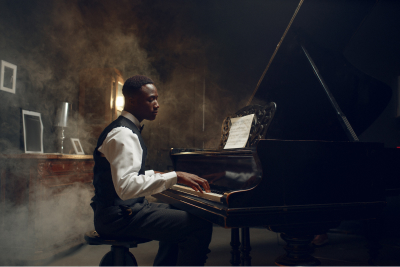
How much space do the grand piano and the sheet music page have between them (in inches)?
1.7

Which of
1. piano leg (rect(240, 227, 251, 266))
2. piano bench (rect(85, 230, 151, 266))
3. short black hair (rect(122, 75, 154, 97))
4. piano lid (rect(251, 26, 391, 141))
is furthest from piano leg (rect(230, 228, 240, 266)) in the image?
short black hair (rect(122, 75, 154, 97))

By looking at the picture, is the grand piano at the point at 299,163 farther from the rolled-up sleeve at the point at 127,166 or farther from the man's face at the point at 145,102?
the man's face at the point at 145,102

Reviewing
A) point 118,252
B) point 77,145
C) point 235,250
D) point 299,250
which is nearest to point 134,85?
point 118,252

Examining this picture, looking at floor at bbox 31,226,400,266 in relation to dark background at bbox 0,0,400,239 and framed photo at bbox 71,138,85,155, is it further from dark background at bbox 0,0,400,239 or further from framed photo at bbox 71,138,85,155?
framed photo at bbox 71,138,85,155

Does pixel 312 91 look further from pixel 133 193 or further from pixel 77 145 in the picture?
pixel 77 145

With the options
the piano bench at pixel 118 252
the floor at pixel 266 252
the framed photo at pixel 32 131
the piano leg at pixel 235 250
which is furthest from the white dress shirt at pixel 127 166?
the framed photo at pixel 32 131

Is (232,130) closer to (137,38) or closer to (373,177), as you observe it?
(373,177)

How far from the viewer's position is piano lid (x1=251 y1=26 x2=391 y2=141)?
6.94 ft

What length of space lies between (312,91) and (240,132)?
67 centimetres

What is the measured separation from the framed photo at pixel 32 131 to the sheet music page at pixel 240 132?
6.89 feet

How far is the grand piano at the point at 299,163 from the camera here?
1.42 m

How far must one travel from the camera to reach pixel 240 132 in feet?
6.28

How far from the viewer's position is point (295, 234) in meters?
1.57

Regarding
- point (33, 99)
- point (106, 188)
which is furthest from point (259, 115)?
point (33, 99)
